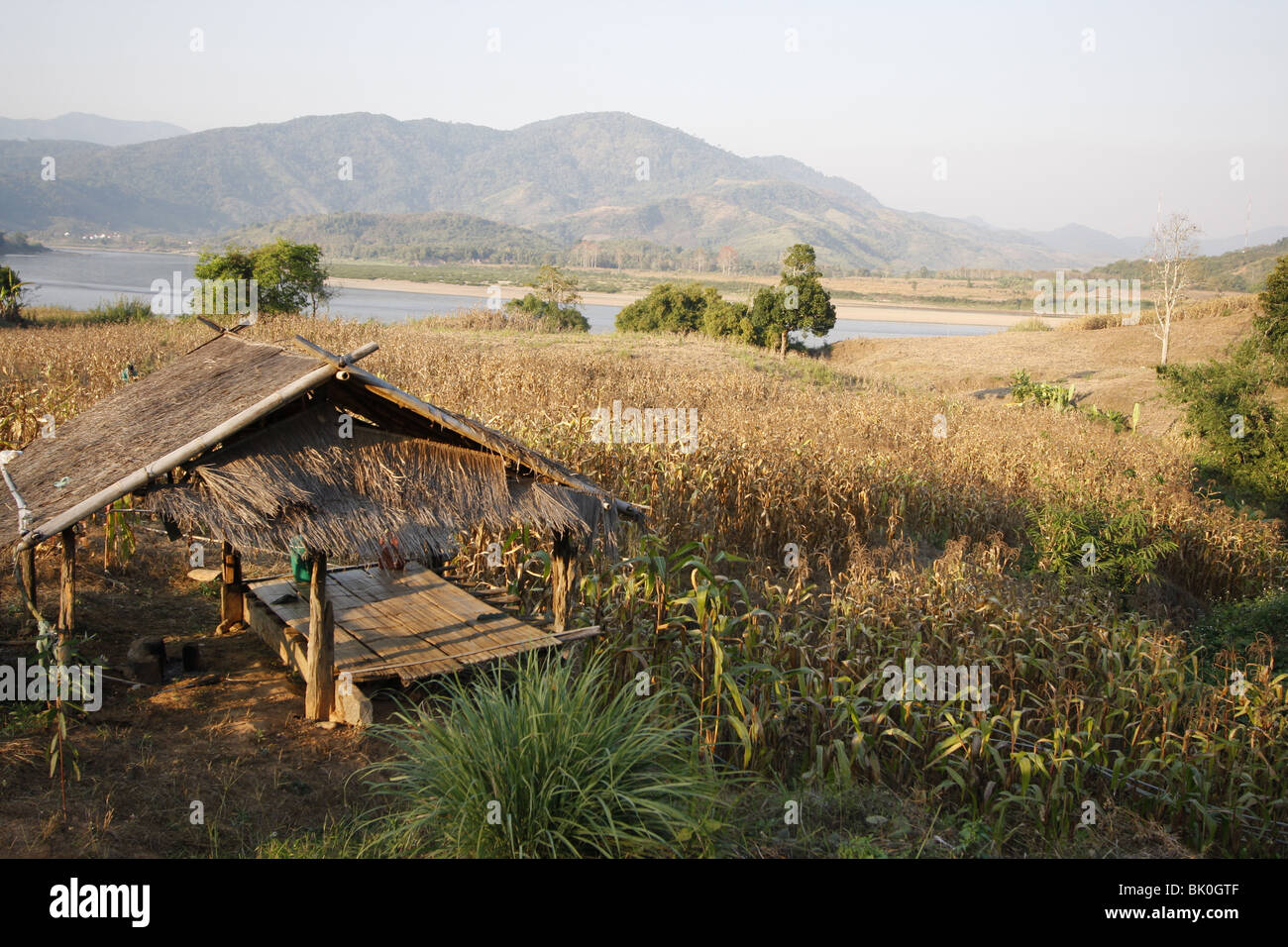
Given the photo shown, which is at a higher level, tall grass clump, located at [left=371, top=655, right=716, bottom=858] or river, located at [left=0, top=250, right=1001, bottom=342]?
river, located at [left=0, top=250, right=1001, bottom=342]

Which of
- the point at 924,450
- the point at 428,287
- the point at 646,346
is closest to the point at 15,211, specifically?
the point at 428,287

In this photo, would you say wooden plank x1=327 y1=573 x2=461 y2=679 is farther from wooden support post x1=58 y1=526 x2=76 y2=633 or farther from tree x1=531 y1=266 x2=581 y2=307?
tree x1=531 y1=266 x2=581 y2=307

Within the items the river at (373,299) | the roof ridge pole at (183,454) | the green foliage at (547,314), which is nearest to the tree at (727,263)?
the river at (373,299)

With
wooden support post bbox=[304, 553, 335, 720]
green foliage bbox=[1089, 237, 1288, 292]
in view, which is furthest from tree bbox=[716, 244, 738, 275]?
wooden support post bbox=[304, 553, 335, 720]

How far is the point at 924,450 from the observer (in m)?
13.5

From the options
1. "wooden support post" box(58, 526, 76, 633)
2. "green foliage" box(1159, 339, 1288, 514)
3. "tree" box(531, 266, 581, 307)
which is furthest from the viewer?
"tree" box(531, 266, 581, 307)

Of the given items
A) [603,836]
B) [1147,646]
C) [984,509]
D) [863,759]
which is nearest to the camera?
[603,836]

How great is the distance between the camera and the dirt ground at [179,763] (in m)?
4.05

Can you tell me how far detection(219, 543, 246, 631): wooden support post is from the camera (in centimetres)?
676

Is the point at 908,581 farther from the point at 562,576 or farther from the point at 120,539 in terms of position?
the point at 120,539

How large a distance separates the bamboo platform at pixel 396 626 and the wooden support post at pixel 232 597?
0.43 feet

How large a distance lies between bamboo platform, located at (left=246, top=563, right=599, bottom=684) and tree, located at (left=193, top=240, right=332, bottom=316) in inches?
829
